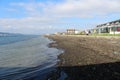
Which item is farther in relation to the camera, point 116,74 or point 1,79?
point 1,79

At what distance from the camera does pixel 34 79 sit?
1672 cm

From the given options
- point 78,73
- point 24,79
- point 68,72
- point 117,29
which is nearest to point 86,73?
point 78,73

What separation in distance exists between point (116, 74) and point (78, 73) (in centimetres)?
300

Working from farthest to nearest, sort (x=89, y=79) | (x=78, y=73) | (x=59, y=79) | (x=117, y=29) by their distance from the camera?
(x=117, y=29), (x=78, y=73), (x=59, y=79), (x=89, y=79)

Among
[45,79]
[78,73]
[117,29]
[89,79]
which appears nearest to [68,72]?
[78,73]

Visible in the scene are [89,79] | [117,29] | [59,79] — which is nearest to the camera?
[89,79]

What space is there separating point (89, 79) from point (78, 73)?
94.1 inches

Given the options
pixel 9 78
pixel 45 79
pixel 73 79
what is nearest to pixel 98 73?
pixel 73 79

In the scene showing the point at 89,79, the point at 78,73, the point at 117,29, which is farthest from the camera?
the point at 117,29

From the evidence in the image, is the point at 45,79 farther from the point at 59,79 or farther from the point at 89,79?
the point at 89,79

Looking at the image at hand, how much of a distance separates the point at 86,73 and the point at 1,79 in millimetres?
6748

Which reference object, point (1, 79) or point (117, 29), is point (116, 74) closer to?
point (1, 79)

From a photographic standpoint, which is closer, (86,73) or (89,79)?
(89,79)

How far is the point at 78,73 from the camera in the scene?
1708 cm
